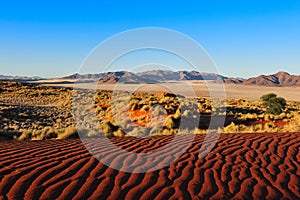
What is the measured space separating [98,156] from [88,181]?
187 centimetres

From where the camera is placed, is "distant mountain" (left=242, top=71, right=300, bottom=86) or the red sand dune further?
"distant mountain" (left=242, top=71, right=300, bottom=86)

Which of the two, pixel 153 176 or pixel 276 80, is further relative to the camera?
pixel 276 80

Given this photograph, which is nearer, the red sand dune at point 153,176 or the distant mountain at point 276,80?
the red sand dune at point 153,176

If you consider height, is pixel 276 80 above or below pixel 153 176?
below

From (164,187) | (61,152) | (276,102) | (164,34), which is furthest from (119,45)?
(276,102)

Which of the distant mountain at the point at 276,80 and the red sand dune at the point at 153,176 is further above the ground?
the red sand dune at the point at 153,176

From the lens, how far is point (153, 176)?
607 centimetres

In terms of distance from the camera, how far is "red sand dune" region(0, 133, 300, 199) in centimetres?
518

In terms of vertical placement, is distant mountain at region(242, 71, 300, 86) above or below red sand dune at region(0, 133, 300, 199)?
below

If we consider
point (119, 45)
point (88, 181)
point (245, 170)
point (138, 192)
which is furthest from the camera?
point (119, 45)

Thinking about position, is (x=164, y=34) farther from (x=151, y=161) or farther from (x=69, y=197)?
(x=69, y=197)

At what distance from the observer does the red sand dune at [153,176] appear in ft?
17.0

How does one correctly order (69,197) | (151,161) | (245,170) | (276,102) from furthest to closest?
(276,102) < (151,161) < (245,170) < (69,197)

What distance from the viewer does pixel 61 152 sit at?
775 cm
